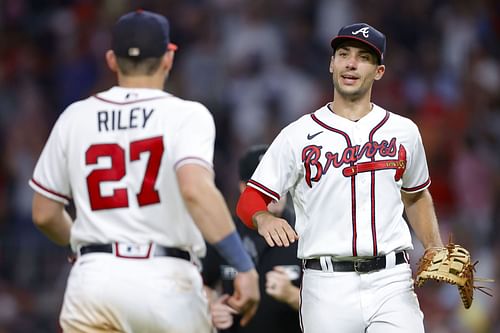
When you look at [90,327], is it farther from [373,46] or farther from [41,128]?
[41,128]

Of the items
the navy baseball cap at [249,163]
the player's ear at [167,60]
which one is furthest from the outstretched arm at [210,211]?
the navy baseball cap at [249,163]

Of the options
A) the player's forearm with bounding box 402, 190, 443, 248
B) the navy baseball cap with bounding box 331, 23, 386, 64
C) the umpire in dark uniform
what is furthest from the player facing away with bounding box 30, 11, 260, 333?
the umpire in dark uniform

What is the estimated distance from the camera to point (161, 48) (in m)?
5.04

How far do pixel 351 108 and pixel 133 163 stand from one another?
40.1 inches

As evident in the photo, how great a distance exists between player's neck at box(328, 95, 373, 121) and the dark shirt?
1167mm

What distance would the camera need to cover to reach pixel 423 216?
5.07 m

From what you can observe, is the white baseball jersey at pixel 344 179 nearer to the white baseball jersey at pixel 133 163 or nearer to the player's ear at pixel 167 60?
the white baseball jersey at pixel 133 163

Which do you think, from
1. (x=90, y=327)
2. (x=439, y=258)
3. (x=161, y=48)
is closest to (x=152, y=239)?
(x=90, y=327)

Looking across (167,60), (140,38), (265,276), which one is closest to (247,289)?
(265,276)

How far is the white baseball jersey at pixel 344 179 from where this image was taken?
15.6 ft

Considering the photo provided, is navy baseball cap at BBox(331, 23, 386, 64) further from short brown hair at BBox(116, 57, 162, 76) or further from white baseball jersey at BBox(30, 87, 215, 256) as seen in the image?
short brown hair at BBox(116, 57, 162, 76)

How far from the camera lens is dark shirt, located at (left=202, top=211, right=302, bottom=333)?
586 cm

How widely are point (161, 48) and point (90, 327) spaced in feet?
4.29

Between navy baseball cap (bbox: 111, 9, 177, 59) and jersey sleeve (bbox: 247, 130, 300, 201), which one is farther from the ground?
navy baseball cap (bbox: 111, 9, 177, 59)
